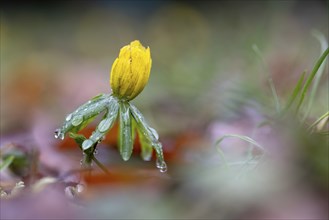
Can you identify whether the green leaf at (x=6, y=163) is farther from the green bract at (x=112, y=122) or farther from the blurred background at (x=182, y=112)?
the green bract at (x=112, y=122)

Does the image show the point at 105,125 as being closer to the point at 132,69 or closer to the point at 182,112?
the point at 132,69

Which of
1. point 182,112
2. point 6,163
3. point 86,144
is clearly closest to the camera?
point 86,144

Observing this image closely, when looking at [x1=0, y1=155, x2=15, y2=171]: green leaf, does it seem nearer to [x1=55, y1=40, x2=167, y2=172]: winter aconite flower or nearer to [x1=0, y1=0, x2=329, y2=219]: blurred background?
[x1=0, y1=0, x2=329, y2=219]: blurred background

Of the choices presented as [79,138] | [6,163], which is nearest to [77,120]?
[79,138]

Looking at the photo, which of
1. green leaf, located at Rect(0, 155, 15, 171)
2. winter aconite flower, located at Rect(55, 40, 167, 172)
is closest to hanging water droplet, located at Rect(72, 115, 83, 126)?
winter aconite flower, located at Rect(55, 40, 167, 172)

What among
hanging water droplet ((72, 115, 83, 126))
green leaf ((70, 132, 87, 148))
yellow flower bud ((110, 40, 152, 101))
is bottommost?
green leaf ((70, 132, 87, 148))

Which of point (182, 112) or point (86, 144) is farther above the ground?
point (182, 112)
